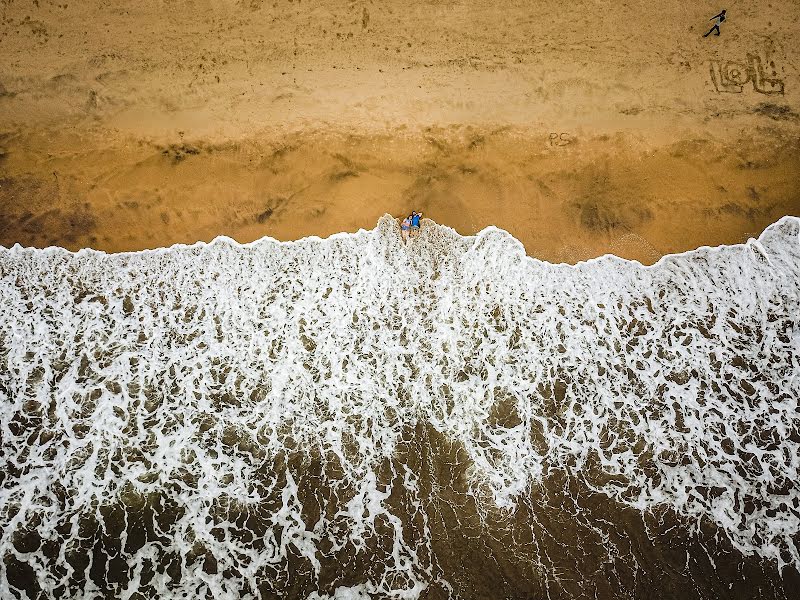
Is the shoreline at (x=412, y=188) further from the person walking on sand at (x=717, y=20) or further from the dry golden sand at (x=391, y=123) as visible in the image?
the person walking on sand at (x=717, y=20)

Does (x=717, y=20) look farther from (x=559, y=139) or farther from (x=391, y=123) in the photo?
(x=391, y=123)

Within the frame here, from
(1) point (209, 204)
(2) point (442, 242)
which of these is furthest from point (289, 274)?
(2) point (442, 242)

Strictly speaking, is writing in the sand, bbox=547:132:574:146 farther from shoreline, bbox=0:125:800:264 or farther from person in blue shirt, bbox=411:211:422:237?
person in blue shirt, bbox=411:211:422:237

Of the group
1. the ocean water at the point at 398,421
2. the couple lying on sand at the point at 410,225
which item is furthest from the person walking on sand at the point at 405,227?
the ocean water at the point at 398,421

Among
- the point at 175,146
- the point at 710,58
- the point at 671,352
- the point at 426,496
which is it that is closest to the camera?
the point at 426,496

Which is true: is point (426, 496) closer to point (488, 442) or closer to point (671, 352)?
point (488, 442)

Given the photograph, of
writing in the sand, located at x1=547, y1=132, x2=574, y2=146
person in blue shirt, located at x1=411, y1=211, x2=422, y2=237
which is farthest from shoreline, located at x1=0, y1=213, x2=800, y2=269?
writing in the sand, located at x1=547, y1=132, x2=574, y2=146

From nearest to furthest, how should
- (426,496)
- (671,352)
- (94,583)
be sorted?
1. (94,583)
2. (426,496)
3. (671,352)
